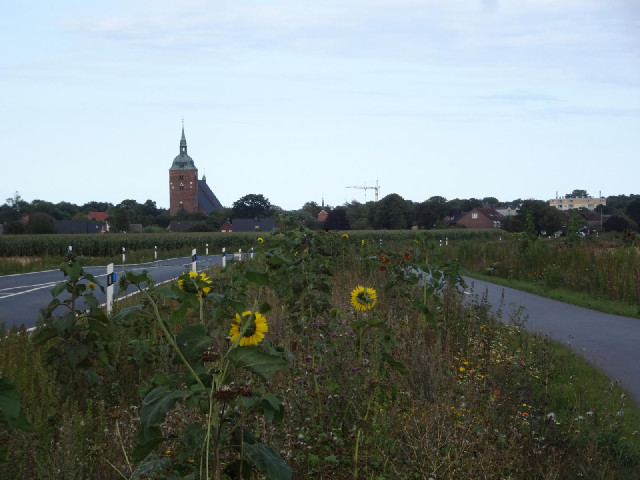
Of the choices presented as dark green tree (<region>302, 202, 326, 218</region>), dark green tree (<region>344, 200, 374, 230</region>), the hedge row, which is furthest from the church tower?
the hedge row

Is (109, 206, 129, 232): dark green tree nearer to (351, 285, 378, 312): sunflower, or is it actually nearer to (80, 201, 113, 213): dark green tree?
(80, 201, 113, 213): dark green tree

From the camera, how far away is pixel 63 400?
6.50 meters

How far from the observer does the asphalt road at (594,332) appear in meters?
9.07

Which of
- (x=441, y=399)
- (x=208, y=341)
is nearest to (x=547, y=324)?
(x=441, y=399)

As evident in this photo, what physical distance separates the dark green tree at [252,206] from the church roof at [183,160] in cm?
5212

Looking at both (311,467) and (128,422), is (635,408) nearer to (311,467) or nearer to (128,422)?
(311,467)

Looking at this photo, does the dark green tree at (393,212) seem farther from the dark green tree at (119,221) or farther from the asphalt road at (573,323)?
the asphalt road at (573,323)

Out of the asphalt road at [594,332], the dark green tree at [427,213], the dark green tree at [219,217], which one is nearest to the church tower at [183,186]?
the dark green tree at [219,217]

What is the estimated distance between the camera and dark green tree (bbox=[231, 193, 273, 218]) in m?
142

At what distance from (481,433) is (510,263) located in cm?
1888

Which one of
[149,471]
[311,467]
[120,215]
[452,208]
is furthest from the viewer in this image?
[452,208]

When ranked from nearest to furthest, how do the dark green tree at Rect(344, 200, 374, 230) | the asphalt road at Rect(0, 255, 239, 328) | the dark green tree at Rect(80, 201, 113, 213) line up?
the asphalt road at Rect(0, 255, 239, 328)
the dark green tree at Rect(344, 200, 374, 230)
the dark green tree at Rect(80, 201, 113, 213)

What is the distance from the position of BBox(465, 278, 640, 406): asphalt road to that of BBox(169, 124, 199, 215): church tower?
576ft

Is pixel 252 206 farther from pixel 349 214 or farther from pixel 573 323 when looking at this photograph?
pixel 573 323
